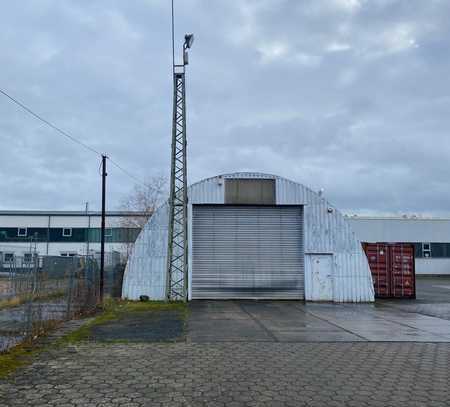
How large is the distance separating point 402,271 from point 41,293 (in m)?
17.8

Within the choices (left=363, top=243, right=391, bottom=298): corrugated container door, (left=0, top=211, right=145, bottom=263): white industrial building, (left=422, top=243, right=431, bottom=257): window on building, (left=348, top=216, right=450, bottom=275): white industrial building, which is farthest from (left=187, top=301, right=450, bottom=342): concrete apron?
(left=0, top=211, right=145, bottom=263): white industrial building

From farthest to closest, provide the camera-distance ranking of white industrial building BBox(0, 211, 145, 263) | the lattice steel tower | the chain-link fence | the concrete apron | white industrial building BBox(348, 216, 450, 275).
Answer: white industrial building BBox(0, 211, 145, 263) < white industrial building BBox(348, 216, 450, 275) < the lattice steel tower < the concrete apron < the chain-link fence

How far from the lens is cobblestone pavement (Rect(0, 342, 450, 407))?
250 inches

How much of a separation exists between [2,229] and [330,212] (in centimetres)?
3531

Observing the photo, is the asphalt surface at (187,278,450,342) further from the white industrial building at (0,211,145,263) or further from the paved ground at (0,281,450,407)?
the white industrial building at (0,211,145,263)

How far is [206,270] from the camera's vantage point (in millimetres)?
21562

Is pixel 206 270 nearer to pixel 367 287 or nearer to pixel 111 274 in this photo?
pixel 111 274

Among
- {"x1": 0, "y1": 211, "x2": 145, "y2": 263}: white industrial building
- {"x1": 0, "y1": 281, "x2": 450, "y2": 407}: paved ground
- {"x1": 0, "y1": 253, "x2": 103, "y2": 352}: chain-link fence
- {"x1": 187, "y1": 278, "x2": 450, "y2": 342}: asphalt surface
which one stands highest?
{"x1": 0, "y1": 211, "x2": 145, "y2": 263}: white industrial building

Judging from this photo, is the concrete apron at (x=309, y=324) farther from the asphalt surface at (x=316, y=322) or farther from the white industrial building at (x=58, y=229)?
the white industrial building at (x=58, y=229)

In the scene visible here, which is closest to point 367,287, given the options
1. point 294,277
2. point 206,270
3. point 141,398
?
point 294,277

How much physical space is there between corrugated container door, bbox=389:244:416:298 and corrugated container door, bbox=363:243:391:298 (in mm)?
234

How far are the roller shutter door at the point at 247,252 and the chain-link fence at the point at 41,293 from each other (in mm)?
5234

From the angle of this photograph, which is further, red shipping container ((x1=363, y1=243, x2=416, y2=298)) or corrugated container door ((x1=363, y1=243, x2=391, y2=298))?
corrugated container door ((x1=363, y1=243, x2=391, y2=298))

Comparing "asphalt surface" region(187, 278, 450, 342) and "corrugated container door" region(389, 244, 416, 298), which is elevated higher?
"corrugated container door" region(389, 244, 416, 298)
